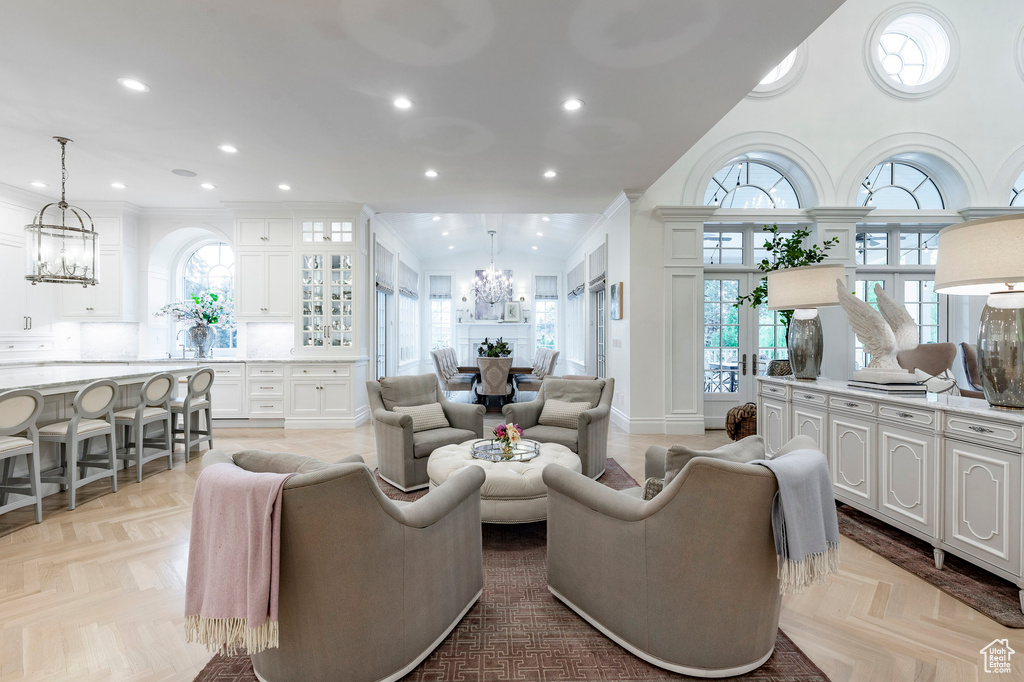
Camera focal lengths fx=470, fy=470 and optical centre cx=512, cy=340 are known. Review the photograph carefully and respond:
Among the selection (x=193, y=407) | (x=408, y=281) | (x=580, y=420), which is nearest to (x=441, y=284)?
(x=408, y=281)

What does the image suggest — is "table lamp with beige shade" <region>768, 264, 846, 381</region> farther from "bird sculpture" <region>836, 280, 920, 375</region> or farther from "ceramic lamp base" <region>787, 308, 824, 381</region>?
"bird sculpture" <region>836, 280, 920, 375</region>

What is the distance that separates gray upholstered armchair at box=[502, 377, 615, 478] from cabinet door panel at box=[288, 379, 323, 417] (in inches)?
129

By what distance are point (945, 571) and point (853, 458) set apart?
30.2 inches

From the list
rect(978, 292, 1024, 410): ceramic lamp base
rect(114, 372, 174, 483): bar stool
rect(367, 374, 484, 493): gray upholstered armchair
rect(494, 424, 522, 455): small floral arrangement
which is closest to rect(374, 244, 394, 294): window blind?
rect(114, 372, 174, 483): bar stool

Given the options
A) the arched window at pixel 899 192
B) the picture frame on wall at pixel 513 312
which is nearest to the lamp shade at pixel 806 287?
the arched window at pixel 899 192

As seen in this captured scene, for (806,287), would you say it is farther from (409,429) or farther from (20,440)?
(20,440)

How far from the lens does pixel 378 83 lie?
311cm

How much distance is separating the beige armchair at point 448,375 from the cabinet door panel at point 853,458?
5449mm

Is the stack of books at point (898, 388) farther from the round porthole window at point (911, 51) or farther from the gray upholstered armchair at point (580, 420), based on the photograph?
the round porthole window at point (911, 51)

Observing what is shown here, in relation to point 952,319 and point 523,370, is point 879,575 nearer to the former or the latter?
point 952,319

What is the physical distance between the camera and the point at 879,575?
243cm

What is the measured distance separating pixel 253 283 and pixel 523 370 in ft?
13.9

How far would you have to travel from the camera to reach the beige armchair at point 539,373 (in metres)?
7.54

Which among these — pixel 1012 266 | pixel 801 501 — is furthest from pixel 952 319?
pixel 801 501
